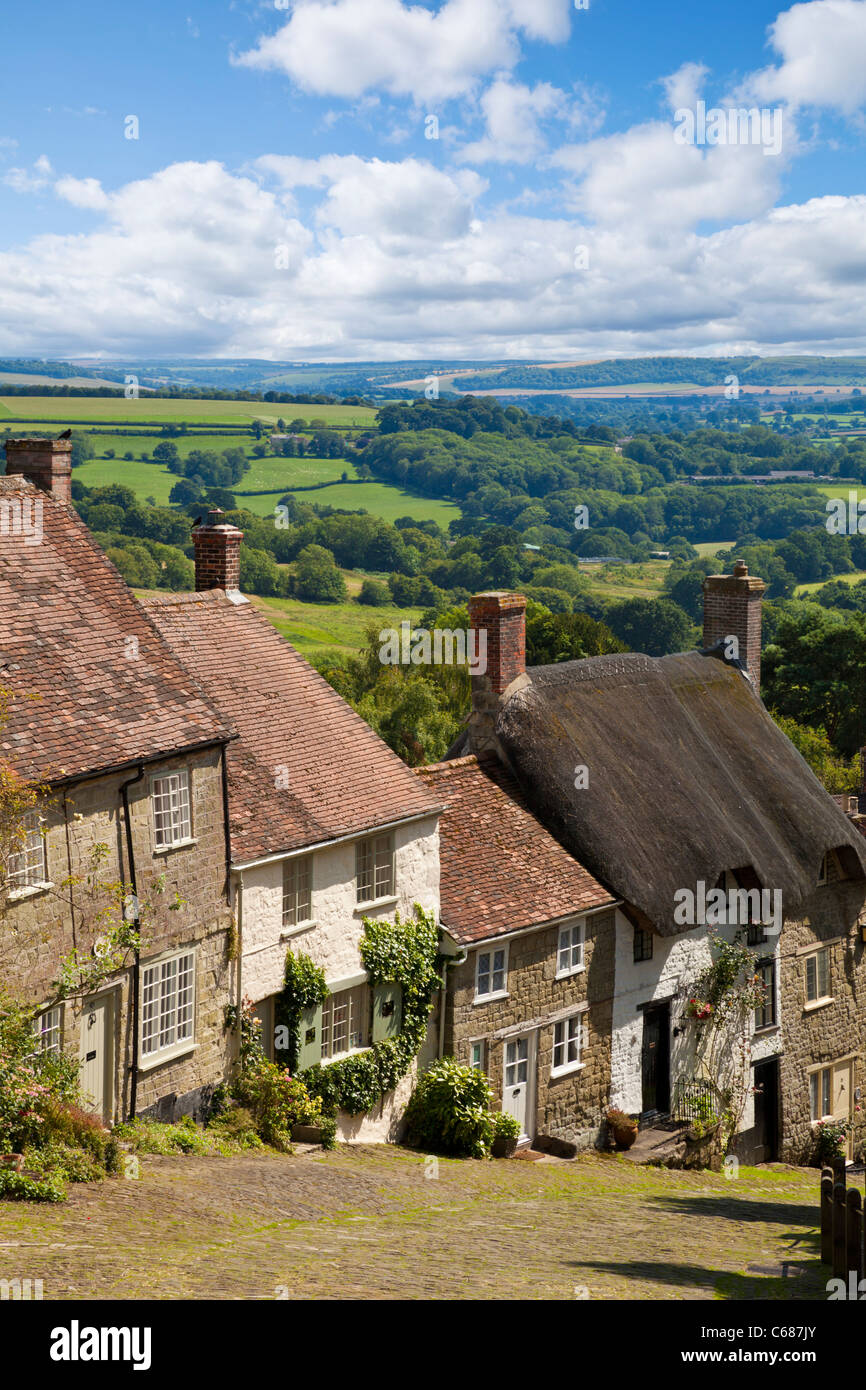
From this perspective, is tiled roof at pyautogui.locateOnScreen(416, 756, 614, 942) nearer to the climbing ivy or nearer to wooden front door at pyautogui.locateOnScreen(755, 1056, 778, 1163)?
the climbing ivy

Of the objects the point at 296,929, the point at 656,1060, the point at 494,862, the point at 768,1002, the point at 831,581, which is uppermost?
the point at 831,581

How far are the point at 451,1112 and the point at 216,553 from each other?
35.7 feet

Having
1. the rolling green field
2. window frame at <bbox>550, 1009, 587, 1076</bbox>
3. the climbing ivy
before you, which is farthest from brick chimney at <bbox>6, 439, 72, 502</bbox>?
the rolling green field

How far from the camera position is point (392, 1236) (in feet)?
52.7

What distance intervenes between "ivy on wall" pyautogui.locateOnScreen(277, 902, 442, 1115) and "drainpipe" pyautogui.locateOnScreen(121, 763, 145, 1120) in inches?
124

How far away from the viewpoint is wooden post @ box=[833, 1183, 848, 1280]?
46.5 ft

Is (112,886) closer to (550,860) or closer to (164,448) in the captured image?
(550,860)

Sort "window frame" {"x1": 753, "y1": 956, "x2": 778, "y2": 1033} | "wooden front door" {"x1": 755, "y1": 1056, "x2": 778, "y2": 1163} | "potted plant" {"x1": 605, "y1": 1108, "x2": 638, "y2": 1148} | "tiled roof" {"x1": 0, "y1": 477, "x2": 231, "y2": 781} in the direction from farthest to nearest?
1. "wooden front door" {"x1": 755, "y1": 1056, "x2": 778, "y2": 1163}
2. "window frame" {"x1": 753, "y1": 956, "x2": 778, "y2": 1033}
3. "potted plant" {"x1": 605, "y1": 1108, "x2": 638, "y2": 1148}
4. "tiled roof" {"x1": 0, "y1": 477, "x2": 231, "y2": 781}

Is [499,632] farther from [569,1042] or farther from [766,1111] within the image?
[766,1111]

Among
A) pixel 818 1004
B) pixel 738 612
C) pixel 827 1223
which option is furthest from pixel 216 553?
pixel 818 1004

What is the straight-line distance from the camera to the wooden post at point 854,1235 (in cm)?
1370

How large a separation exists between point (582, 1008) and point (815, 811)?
330 inches

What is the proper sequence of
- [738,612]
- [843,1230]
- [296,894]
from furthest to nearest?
[738,612], [296,894], [843,1230]

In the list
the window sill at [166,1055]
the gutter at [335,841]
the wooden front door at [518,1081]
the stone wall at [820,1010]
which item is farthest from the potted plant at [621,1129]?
the window sill at [166,1055]
